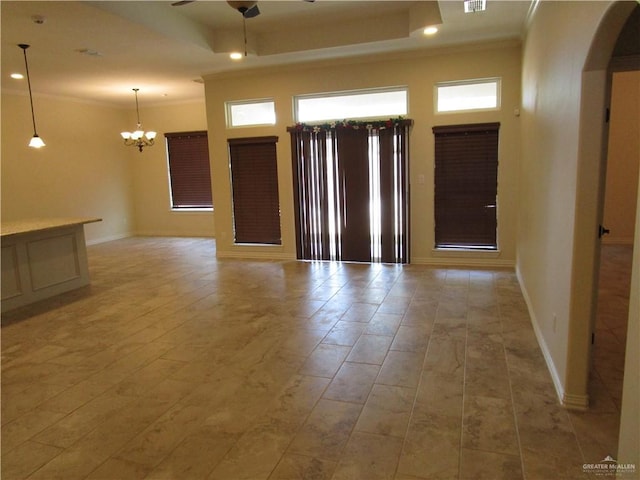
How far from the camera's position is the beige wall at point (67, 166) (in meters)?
7.55

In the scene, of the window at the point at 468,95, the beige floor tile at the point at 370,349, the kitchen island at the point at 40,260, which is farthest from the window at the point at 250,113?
the beige floor tile at the point at 370,349

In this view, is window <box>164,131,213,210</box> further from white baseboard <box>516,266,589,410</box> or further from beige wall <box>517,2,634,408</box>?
white baseboard <box>516,266,589,410</box>

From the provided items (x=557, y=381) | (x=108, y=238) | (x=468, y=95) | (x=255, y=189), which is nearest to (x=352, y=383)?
(x=557, y=381)

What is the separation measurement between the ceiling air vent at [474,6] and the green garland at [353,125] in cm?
183

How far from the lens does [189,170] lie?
9766 mm

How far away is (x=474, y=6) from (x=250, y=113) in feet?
12.9

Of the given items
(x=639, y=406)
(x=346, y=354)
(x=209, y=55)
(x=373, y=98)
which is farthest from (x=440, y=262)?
(x=639, y=406)

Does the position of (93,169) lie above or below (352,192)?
above

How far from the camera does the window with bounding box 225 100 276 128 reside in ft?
23.1

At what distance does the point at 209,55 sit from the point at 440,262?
4341mm

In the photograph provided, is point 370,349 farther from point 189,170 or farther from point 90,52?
point 189,170

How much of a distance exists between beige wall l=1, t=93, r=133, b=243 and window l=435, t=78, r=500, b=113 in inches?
279

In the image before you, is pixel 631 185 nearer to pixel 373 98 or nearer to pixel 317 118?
pixel 373 98

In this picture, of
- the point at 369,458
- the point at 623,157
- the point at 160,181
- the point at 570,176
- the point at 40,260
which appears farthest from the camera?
the point at 160,181
